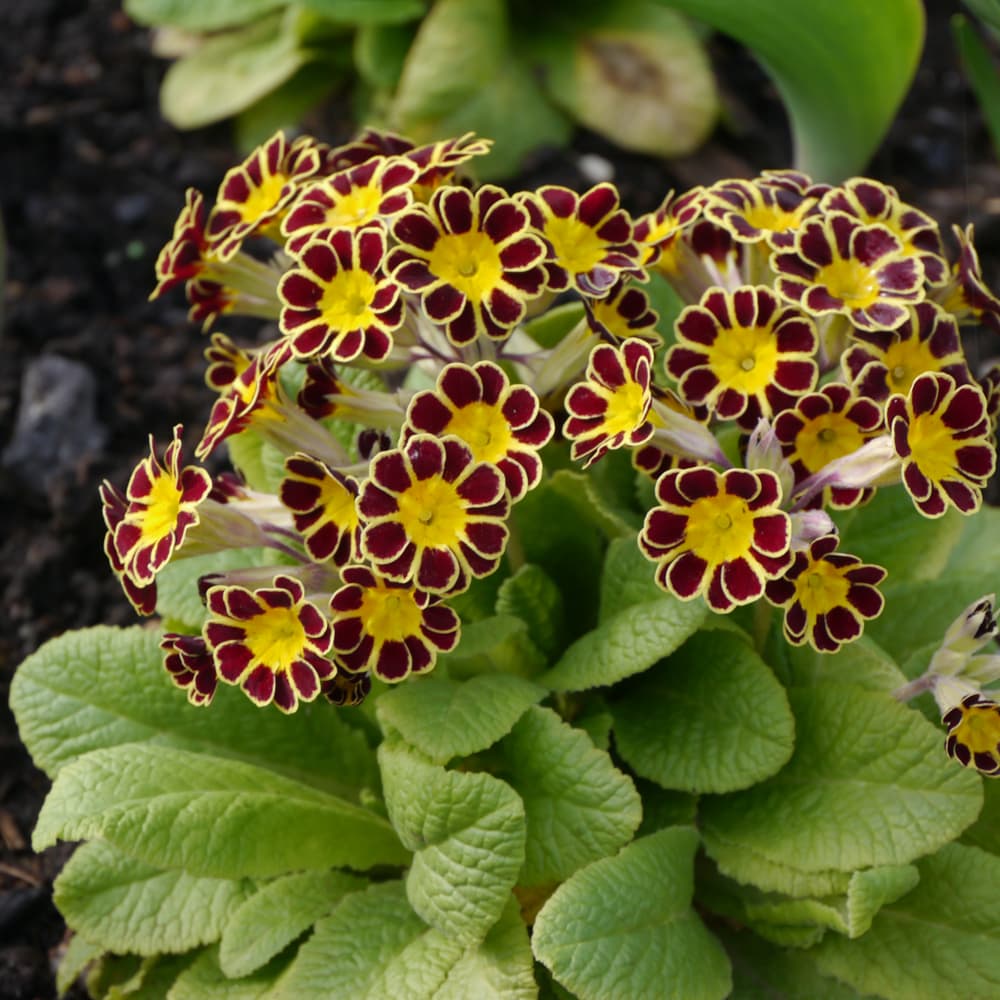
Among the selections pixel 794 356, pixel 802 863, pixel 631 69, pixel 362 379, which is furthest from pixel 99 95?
pixel 802 863

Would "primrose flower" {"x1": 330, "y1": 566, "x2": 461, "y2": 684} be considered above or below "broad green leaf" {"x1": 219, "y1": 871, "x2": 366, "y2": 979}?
above

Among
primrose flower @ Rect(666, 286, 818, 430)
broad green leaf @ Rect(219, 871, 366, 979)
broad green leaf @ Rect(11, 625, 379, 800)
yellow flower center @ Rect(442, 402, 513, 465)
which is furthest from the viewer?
broad green leaf @ Rect(11, 625, 379, 800)

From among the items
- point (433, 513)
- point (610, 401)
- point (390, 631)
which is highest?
point (610, 401)

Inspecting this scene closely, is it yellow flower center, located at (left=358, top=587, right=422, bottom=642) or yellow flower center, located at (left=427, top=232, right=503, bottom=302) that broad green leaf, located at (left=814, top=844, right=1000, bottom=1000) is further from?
yellow flower center, located at (left=427, top=232, right=503, bottom=302)

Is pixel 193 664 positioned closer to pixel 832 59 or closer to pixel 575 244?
pixel 575 244

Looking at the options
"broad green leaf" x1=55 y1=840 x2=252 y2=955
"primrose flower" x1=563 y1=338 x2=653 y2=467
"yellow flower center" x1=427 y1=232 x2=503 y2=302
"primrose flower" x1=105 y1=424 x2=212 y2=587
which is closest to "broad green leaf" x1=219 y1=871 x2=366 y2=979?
"broad green leaf" x1=55 y1=840 x2=252 y2=955

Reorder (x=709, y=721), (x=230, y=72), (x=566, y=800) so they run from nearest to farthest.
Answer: (x=566, y=800) < (x=709, y=721) < (x=230, y=72)

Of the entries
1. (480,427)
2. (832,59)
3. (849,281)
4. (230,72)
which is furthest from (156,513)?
(230,72)
